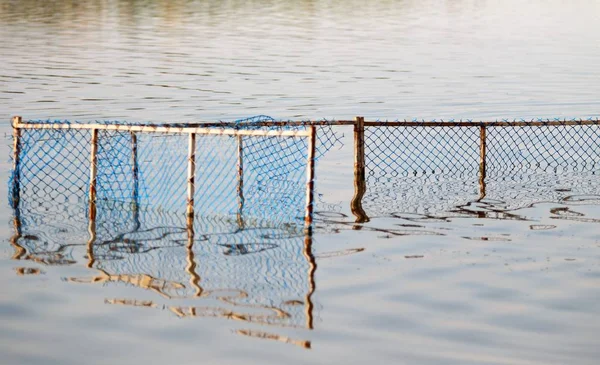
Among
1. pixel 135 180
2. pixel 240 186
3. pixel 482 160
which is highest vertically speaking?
pixel 482 160

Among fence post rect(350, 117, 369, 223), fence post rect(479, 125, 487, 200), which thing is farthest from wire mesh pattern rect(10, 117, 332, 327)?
fence post rect(479, 125, 487, 200)

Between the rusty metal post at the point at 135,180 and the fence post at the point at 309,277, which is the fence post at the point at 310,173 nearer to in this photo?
the fence post at the point at 309,277

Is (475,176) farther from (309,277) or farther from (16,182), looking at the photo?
(16,182)

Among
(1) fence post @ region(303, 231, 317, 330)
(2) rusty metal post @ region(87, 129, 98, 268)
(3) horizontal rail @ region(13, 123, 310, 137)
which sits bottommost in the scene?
(1) fence post @ region(303, 231, 317, 330)

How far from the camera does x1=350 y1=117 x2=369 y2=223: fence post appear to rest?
18.8m

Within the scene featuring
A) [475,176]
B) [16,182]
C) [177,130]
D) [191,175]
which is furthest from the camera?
[475,176]

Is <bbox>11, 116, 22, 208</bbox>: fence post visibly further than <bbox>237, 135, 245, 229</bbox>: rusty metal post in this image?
Yes

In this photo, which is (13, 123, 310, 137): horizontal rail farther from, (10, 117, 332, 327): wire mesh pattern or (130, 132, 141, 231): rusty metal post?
(130, 132, 141, 231): rusty metal post

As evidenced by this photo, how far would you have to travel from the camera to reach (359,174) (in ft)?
68.7

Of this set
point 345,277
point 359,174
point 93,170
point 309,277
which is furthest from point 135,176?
point 345,277

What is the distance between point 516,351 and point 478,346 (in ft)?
1.41

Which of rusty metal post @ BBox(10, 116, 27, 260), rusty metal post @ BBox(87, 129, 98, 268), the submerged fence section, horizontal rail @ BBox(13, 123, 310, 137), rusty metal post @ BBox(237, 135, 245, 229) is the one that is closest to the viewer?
the submerged fence section

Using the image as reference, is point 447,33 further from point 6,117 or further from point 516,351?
point 516,351

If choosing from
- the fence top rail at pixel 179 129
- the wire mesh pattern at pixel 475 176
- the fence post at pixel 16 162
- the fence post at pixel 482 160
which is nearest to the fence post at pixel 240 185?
Result: the fence top rail at pixel 179 129
